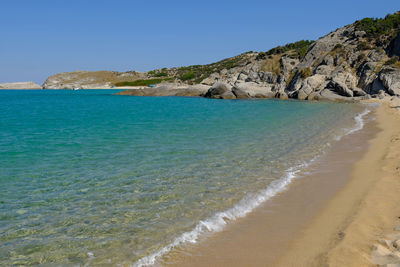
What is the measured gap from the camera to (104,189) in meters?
8.33

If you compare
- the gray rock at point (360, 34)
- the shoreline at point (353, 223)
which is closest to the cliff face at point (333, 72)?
the gray rock at point (360, 34)

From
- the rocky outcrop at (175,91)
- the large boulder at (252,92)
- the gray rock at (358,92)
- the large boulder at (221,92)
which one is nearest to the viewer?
the gray rock at (358,92)

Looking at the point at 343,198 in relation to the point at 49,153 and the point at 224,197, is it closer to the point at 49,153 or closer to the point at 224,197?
the point at 224,197

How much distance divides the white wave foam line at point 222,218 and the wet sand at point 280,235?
15 centimetres

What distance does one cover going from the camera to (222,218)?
6.62 meters

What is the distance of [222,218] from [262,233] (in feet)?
3.21

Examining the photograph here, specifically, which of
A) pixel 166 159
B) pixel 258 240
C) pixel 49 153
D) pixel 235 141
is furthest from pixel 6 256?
pixel 235 141

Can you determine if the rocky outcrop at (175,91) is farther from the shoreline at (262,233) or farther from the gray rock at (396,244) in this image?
the gray rock at (396,244)

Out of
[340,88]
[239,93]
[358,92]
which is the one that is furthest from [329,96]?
[239,93]

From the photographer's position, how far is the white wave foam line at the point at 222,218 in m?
5.18

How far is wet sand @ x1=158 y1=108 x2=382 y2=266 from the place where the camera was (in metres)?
4.96

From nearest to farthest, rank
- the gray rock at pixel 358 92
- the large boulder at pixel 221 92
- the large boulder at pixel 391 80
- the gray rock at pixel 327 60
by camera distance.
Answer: the large boulder at pixel 391 80, the gray rock at pixel 358 92, the gray rock at pixel 327 60, the large boulder at pixel 221 92

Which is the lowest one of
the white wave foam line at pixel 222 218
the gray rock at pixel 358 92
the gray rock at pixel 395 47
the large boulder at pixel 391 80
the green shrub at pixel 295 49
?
the white wave foam line at pixel 222 218

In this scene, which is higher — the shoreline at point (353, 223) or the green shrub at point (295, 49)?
the green shrub at point (295, 49)
